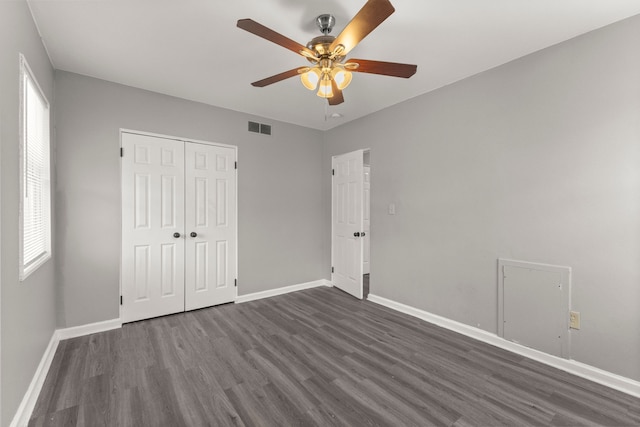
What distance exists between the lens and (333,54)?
1911 millimetres

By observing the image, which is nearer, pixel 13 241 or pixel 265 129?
pixel 13 241

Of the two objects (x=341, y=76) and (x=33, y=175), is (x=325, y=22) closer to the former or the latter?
(x=341, y=76)

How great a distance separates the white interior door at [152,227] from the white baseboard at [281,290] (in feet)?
2.70

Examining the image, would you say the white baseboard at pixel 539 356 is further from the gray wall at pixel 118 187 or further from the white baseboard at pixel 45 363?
the white baseboard at pixel 45 363

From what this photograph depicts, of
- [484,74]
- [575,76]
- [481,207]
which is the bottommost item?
[481,207]

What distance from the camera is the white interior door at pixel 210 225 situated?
3.59 meters

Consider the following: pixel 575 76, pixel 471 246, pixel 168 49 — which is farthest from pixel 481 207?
pixel 168 49

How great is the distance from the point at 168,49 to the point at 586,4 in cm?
316

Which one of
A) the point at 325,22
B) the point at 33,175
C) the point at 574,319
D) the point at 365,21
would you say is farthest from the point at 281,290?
the point at 365,21

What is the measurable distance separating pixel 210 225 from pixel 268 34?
8.85 feet

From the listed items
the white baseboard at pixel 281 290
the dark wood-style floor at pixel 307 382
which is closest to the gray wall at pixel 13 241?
the dark wood-style floor at pixel 307 382

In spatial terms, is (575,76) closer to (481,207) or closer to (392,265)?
(481,207)

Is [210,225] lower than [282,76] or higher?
lower

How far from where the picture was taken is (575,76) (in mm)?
2264
